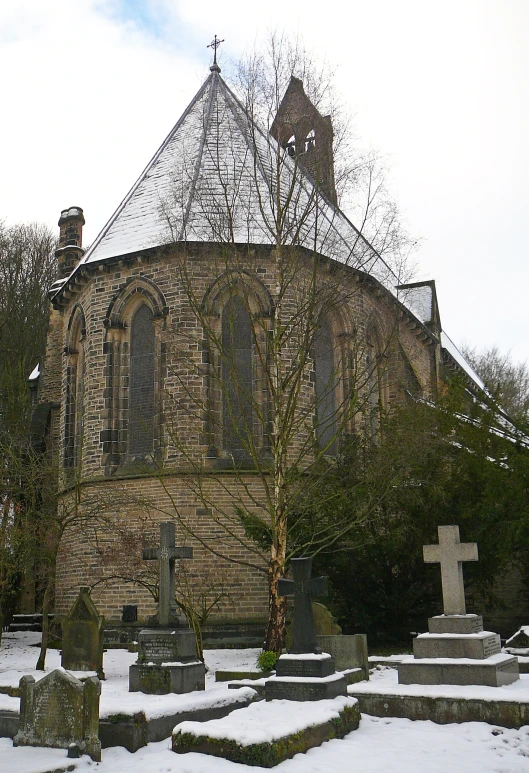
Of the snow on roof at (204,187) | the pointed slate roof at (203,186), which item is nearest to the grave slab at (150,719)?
the snow on roof at (204,187)

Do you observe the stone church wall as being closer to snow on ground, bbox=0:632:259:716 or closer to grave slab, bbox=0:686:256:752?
snow on ground, bbox=0:632:259:716

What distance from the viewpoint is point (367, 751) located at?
7.09 metres

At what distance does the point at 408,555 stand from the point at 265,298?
632 cm

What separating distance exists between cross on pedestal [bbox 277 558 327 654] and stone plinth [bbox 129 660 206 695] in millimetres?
1576

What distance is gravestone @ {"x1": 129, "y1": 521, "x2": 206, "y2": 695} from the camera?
32.0ft

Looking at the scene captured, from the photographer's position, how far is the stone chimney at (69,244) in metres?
22.7

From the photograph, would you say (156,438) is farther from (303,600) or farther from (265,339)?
(303,600)

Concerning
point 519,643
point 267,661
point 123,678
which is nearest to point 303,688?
Answer: point 267,661

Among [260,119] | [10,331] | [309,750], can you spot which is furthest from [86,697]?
[10,331]

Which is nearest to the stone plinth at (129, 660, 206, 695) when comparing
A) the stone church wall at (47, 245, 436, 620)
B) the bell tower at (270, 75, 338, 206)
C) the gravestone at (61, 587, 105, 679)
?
the gravestone at (61, 587, 105, 679)

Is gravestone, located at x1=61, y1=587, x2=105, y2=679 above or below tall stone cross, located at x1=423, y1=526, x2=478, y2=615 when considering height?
below

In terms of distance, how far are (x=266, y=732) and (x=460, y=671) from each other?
3.48 m

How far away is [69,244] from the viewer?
2305cm

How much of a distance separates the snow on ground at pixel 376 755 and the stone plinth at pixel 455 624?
139 cm
